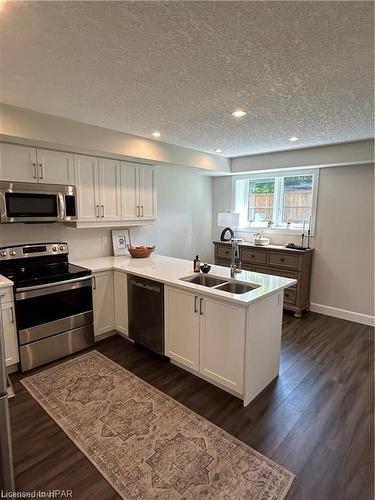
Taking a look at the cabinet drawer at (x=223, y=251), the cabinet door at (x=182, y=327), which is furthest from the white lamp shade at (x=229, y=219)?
the cabinet door at (x=182, y=327)

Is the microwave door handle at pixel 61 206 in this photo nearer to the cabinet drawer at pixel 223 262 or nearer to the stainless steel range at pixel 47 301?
the stainless steel range at pixel 47 301

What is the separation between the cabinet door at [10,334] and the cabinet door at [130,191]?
172cm

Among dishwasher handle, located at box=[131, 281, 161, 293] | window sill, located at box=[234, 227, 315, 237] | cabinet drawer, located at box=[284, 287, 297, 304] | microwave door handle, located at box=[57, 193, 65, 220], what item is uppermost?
microwave door handle, located at box=[57, 193, 65, 220]

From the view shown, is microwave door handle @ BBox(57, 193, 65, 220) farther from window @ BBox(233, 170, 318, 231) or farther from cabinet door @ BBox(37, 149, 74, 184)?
window @ BBox(233, 170, 318, 231)

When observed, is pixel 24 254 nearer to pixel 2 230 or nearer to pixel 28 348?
pixel 2 230

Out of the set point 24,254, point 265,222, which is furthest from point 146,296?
point 265,222

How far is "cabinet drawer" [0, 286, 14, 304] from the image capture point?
2.54 metres

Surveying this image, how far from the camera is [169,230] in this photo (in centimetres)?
488

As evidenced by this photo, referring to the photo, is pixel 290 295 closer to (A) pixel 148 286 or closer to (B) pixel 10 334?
(A) pixel 148 286

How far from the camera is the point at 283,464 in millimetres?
1795

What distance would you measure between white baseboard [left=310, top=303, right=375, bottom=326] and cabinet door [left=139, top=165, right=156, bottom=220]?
2946mm

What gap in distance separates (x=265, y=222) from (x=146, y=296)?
9.82 feet

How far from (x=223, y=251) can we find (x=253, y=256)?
2.18ft

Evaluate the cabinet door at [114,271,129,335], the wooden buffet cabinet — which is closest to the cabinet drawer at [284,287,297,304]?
the wooden buffet cabinet
